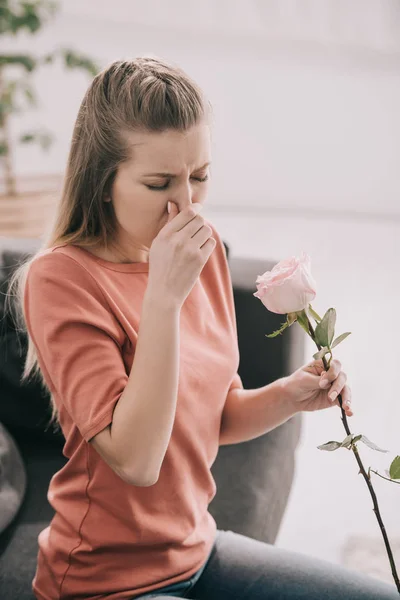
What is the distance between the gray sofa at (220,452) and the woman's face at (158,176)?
24.7 inches

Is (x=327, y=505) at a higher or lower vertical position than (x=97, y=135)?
lower

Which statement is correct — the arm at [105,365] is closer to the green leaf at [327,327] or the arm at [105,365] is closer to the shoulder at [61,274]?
the shoulder at [61,274]

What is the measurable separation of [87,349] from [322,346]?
310mm

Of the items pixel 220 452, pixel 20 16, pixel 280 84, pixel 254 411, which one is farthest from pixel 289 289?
pixel 280 84

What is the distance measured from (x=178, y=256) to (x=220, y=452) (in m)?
0.85

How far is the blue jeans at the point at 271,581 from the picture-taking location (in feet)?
3.41

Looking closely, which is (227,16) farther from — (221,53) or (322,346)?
(322,346)

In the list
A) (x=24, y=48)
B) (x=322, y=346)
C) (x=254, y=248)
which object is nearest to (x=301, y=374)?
(x=322, y=346)

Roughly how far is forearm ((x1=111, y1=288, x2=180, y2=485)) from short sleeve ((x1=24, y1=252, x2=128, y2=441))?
0.03 m

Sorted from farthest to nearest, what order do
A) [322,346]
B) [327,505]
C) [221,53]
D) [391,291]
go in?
[221,53] → [391,291] → [327,505] → [322,346]

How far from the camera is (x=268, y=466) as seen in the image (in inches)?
60.9

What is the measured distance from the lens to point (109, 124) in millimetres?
928

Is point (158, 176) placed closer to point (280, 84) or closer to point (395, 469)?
point (395, 469)

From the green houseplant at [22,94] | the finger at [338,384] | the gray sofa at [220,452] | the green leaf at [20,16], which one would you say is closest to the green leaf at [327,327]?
the finger at [338,384]
